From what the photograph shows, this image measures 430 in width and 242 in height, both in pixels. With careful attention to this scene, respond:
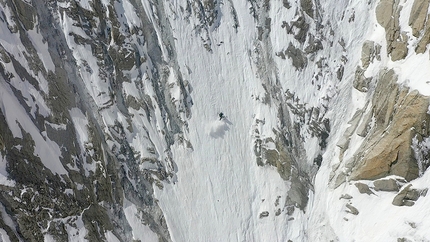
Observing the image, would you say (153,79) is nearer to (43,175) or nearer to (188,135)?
(188,135)

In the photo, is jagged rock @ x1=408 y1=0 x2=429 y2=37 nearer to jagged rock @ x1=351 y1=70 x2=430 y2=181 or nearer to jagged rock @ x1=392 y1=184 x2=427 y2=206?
jagged rock @ x1=351 y1=70 x2=430 y2=181

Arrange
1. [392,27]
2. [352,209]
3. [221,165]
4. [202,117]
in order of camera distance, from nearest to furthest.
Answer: [352,209] → [392,27] → [221,165] → [202,117]

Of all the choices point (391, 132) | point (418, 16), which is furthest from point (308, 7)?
point (391, 132)

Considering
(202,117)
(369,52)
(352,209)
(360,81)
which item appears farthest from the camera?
(202,117)

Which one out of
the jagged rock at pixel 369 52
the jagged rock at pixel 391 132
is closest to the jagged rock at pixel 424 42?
the jagged rock at pixel 391 132

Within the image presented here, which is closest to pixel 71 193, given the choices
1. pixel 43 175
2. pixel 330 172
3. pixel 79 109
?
pixel 43 175

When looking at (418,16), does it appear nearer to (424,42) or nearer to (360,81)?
(424,42)
